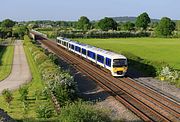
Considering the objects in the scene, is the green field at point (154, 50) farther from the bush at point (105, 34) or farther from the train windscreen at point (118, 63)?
the bush at point (105, 34)

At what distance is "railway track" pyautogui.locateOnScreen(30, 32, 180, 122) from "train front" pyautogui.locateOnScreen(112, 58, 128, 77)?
675 mm

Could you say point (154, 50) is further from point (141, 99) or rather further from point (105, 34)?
point (105, 34)

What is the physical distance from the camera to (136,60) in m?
46.2

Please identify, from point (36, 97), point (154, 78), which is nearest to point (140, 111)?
point (36, 97)

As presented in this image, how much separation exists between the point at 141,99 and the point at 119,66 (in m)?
9.23

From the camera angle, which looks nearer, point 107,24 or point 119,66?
point 119,66

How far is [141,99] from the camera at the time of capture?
27.6 meters

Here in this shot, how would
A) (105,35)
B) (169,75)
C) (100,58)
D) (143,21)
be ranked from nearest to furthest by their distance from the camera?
(169,75) → (100,58) → (105,35) → (143,21)

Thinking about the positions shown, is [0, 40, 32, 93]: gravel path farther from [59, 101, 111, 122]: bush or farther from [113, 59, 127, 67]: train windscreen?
[59, 101, 111, 122]: bush

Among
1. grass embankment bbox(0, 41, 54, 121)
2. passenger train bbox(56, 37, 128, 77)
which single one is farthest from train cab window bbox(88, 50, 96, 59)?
grass embankment bbox(0, 41, 54, 121)

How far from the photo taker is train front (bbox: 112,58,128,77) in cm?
3641

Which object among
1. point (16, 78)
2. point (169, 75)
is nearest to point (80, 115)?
point (169, 75)

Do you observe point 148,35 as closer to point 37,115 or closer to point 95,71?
point 95,71

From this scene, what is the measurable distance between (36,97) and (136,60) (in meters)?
21.8
